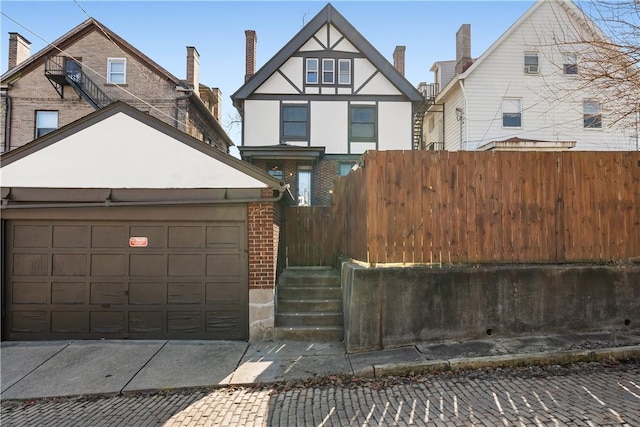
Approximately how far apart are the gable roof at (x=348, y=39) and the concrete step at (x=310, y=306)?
36.8ft

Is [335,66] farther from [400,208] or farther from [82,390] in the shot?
[82,390]

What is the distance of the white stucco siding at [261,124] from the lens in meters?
16.2

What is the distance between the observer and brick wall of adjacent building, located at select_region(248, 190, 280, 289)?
7.02 metres

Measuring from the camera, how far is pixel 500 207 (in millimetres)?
6324

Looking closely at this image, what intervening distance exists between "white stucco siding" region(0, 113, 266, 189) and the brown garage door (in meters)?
0.76

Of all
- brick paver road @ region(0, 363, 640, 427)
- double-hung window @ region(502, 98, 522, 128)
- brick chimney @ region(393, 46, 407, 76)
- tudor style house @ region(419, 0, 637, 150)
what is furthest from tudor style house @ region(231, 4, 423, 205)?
brick paver road @ region(0, 363, 640, 427)

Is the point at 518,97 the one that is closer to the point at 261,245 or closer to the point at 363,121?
the point at 363,121

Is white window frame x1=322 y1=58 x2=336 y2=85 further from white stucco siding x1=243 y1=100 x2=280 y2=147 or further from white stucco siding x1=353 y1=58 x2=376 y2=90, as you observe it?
white stucco siding x1=243 y1=100 x2=280 y2=147

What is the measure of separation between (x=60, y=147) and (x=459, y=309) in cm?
741

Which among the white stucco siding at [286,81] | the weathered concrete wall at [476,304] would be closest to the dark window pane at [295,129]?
the white stucco siding at [286,81]

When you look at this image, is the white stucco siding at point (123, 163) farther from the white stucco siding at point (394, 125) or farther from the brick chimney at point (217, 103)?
the brick chimney at point (217, 103)

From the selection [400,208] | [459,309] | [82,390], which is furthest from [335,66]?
[82,390]

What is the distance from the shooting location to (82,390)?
199 inches

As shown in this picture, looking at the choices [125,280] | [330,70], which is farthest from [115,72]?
[125,280]
